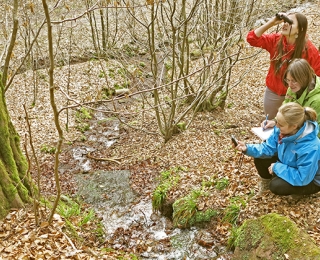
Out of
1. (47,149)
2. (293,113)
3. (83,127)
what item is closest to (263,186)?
(293,113)

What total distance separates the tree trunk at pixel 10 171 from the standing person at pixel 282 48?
12.1 ft

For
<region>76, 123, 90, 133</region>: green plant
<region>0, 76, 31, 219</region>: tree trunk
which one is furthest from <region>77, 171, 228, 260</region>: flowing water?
<region>76, 123, 90, 133</region>: green plant

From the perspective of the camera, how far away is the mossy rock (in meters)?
3.14

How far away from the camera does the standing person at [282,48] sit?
175 inches

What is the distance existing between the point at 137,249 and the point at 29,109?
24.3ft

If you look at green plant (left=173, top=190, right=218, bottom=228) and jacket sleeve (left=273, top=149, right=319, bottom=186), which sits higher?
jacket sleeve (left=273, top=149, right=319, bottom=186)

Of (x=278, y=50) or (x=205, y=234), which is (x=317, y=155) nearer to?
(x=278, y=50)

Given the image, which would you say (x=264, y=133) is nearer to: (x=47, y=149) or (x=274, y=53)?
(x=274, y=53)

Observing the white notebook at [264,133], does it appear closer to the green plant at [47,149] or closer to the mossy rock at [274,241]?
the mossy rock at [274,241]

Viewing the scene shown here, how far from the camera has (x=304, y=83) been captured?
3975 millimetres

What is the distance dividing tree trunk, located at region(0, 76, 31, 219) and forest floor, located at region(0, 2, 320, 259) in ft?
0.51

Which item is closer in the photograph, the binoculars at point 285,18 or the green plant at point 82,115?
the binoculars at point 285,18

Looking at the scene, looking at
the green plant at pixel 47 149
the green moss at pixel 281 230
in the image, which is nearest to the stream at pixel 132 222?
the green plant at pixel 47 149

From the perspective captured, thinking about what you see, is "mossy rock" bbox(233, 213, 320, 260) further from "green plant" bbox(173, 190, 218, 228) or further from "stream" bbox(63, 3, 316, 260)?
"green plant" bbox(173, 190, 218, 228)
